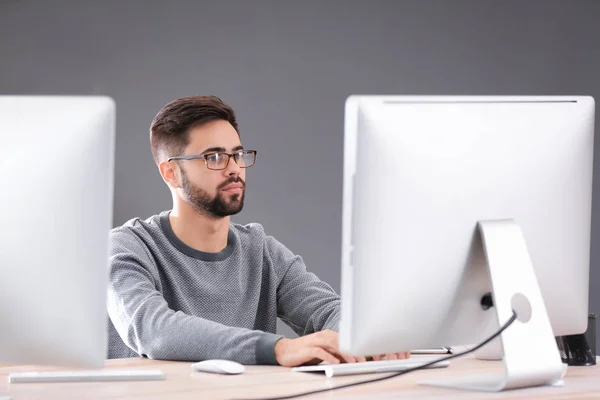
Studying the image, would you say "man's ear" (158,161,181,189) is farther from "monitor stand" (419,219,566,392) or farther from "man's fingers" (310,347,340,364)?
"monitor stand" (419,219,566,392)

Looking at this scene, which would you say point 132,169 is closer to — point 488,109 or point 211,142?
point 211,142

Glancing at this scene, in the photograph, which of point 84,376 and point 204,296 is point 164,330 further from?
point 204,296

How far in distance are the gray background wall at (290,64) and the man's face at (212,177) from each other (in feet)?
4.21

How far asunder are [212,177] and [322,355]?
0.75 m

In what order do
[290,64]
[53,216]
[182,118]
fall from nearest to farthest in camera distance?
1. [53,216]
2. [182,118]
3. [290,64]

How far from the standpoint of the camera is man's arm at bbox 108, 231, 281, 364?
1.67m

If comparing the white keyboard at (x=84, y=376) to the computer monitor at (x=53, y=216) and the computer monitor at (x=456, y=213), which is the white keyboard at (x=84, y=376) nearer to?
the computer monitor at (x=53, y=216)

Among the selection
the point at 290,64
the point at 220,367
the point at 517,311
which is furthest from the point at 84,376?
the point at 290,64

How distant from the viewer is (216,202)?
219 cm

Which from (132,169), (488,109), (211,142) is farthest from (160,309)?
(132,169)

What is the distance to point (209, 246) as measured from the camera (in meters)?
2.21

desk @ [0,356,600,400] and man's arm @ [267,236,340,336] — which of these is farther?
man's arm @ [267,236,340,336]

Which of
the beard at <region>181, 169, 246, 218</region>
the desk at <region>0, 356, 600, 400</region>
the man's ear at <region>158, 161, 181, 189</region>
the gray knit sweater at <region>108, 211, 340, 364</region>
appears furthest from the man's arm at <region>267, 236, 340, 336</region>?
the desk at <region>0, 356, 600, 400</region>

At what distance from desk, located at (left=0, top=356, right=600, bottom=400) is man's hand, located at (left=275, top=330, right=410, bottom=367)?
0.14ft
